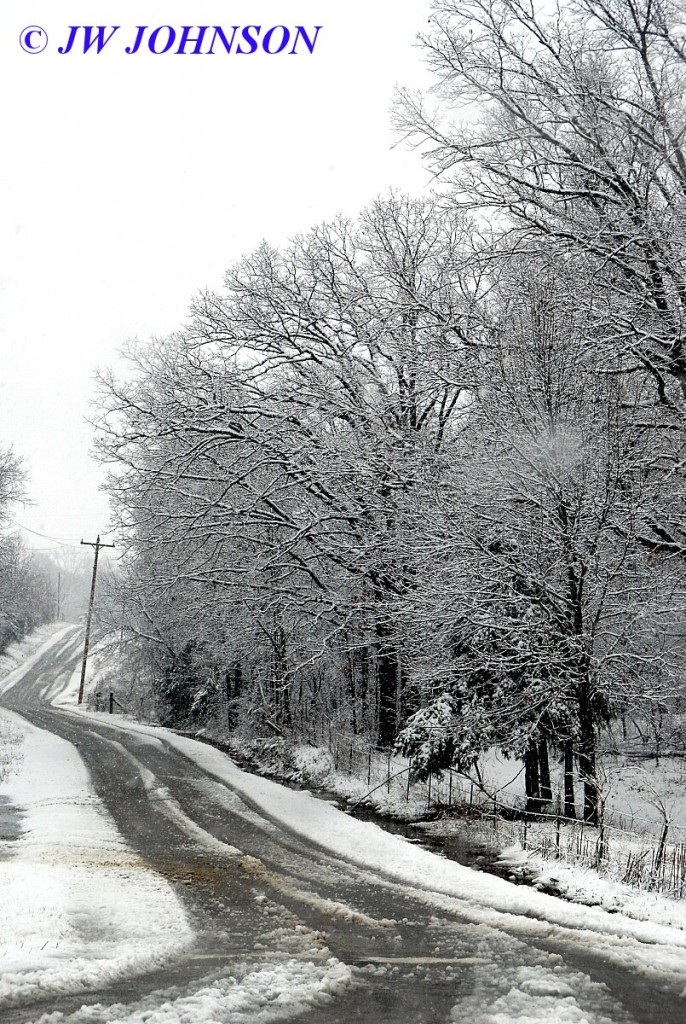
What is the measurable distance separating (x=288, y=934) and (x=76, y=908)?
215 centimetres

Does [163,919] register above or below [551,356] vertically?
below

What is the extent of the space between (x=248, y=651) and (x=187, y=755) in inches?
138

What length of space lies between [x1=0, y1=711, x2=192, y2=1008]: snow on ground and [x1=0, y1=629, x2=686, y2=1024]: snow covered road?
0.02 metres

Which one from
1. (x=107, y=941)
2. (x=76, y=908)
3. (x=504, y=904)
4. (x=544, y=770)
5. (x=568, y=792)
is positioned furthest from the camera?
(x=544, y=770)

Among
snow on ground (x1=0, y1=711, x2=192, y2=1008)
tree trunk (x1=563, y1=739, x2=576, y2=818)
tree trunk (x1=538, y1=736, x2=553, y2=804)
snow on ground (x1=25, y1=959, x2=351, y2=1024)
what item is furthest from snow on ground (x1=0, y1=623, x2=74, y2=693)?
snow on ground (x1=25, y1=959, x2=351, y2=1024)

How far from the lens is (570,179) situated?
12508 mm

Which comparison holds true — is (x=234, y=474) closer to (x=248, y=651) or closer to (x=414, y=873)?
(x=248, y=651)

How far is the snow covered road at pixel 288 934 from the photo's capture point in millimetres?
5055

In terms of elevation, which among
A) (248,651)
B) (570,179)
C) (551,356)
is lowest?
(248,651)

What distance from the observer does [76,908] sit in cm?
751

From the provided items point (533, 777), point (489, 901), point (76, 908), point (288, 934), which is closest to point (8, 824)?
point (76, 908)

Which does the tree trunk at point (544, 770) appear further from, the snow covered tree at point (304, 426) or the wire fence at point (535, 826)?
the snow covered tree at point (304, 426)

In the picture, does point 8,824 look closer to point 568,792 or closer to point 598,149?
point 568,792

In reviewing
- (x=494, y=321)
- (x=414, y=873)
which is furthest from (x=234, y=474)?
(x=414, y=873)
